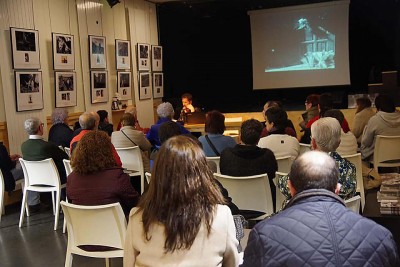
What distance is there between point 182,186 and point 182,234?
0.19 m

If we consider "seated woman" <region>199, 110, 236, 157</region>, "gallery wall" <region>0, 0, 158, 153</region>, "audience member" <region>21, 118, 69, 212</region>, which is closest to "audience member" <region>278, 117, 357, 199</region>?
"seated woman" <region>199, 110, 236, 157</region>

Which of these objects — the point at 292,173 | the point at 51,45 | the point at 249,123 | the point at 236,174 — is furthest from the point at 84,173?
the point at 51,45

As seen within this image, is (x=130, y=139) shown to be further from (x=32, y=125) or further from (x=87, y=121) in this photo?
(x=32, y=125)

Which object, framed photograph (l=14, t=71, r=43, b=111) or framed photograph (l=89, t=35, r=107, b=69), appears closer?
framed photograph (l=14, t=71, r=43, b=111)

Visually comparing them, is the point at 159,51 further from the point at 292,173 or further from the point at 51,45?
the point at 292,173

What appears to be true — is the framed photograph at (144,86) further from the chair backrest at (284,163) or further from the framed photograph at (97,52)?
the chair backrest at (284,163)

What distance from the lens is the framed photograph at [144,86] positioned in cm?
997

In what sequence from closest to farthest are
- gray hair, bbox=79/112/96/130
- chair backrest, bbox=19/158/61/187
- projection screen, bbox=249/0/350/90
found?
chair backrest, bbox=19/158/61/187 → gray hair, bbox=79/112/96/130 → projection screen, bbox=249/0/350/90

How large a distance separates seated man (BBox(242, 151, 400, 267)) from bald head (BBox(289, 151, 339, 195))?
54 millimetres

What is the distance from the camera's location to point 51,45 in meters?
7.34

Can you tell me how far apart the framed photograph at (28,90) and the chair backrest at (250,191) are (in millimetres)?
4148

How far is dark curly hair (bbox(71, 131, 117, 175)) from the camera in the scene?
3223 mm

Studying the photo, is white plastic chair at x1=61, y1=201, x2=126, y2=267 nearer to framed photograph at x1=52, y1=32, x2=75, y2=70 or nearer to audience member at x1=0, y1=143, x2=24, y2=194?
audience member at x1=0, y1=143, x2=24, y2=194

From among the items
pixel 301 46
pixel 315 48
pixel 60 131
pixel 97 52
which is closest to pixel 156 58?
pixel 97 52
